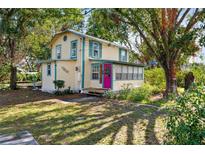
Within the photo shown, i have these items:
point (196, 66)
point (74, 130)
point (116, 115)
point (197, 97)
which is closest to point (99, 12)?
point (116, 115)

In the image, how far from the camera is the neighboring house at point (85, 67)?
17922mm

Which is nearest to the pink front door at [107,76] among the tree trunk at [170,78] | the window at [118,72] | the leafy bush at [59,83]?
the window at [118,72]

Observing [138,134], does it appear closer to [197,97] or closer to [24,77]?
[197,97]

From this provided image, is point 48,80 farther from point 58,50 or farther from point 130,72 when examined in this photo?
point 130,72

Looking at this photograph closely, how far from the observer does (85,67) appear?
18.5 metres

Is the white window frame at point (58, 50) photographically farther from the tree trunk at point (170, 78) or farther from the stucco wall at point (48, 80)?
the tree trunk at point (170, 78)

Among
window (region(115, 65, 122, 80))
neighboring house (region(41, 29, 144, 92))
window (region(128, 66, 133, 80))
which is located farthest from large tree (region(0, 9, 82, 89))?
window (region(128, 66, 133, 80))

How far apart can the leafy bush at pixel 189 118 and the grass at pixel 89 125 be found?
1.75 m

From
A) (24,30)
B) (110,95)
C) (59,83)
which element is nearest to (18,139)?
(110,95)

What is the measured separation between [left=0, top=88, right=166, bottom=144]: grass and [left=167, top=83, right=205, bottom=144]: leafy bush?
1748 millimetres

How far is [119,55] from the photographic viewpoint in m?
22.4

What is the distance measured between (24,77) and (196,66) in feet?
67.6

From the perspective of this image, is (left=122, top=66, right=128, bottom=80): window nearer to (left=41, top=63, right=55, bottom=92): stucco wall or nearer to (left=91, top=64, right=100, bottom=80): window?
(left=91, top=64, right=100, bottom=80): window

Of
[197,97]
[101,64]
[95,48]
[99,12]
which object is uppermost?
[99,12]
